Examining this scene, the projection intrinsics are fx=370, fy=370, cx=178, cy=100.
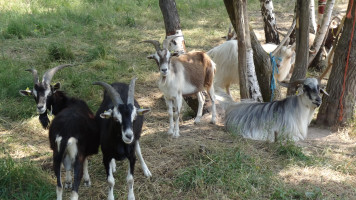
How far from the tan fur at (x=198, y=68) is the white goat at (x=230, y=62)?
1.54 m

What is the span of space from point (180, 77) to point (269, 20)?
4.97 meters

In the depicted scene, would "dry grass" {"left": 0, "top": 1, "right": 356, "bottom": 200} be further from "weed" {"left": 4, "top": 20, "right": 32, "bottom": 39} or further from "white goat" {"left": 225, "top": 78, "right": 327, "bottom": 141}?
"weed" {"left": 4, "top": 20, "right": 32, "bottom": 39}

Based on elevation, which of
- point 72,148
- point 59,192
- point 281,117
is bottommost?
point 281,117

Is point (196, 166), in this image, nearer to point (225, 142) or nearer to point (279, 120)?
point (225, 142)

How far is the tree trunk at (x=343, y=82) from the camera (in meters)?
6.11

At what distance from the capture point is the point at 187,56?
643cm

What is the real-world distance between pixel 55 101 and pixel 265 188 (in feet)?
9.91

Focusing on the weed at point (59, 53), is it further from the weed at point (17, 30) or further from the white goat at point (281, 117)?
the white goat at point (281, 117)

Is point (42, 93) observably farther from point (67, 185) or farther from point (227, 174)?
point (227, 174)

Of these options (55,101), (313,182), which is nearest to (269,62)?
(313,182)

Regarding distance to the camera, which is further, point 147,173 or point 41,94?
point 41,94

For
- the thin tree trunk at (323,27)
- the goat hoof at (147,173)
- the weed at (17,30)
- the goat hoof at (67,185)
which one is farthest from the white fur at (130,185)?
the weed at (17,30)

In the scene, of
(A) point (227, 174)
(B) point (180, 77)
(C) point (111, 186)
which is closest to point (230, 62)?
(B) point (180, 77)

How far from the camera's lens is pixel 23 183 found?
4.47m
